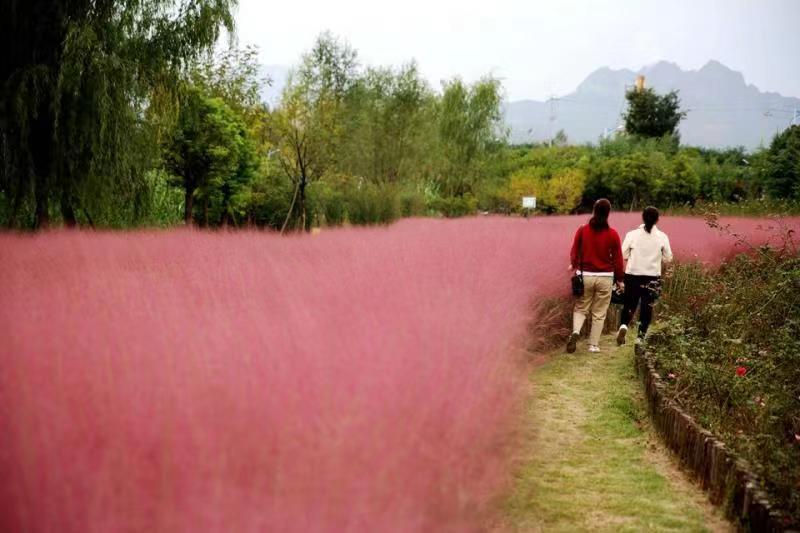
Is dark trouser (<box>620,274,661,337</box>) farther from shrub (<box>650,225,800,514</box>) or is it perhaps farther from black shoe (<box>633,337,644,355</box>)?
black shoe (<box>633,337,644,355</box>)

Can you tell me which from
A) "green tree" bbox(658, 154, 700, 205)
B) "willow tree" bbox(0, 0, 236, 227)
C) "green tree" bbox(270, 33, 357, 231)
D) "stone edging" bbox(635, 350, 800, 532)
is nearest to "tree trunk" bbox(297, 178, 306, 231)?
"green tree" bbox(270, 33, 357, 231)

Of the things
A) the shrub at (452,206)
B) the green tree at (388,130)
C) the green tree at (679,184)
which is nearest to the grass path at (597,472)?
the green tree at (388,130)

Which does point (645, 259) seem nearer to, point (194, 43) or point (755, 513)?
point (755, 513)

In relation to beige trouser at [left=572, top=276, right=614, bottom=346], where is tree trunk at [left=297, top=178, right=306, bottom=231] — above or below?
above

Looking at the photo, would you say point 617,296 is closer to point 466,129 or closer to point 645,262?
point 645,262

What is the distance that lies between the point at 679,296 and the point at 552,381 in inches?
162

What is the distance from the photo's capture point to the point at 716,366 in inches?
245

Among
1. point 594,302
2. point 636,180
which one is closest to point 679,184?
point 636,180

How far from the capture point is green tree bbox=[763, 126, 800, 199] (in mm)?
33375

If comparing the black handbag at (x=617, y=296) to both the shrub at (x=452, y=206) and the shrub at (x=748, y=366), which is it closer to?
the shrub at (x=748, y=366)

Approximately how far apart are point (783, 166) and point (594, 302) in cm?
3111

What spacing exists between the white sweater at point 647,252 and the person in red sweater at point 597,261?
0.98 feet

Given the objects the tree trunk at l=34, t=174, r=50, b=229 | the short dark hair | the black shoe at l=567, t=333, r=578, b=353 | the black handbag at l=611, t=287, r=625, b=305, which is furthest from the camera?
the tree trunk at l=34, t=174, r=50, b=229

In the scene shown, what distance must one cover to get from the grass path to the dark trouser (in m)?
1.58
